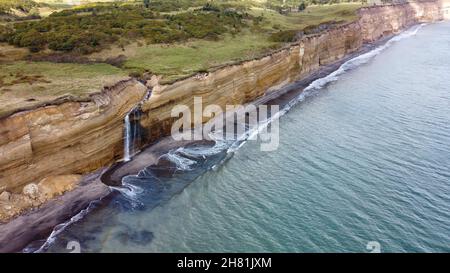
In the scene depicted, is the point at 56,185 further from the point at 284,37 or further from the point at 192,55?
the point at 284,37

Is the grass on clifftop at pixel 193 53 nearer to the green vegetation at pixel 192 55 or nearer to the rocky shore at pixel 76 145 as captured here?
the green vegetation at pixel 192 55

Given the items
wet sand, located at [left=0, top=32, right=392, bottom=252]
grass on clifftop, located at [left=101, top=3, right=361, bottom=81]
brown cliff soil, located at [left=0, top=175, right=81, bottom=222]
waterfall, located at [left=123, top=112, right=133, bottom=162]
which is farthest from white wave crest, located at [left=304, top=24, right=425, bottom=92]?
brown cliff soil, located at [left=0, top=175, right=81, bottom=222]

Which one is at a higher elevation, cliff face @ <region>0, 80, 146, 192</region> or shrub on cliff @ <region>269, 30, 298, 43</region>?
shrub on cliff @ <region>269, 30, 298, 43</region>

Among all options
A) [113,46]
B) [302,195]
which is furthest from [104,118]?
[113,46]

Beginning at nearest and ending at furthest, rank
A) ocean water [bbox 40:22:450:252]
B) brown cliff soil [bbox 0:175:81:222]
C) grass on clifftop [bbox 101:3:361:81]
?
ocean water [bbox 40:22:450:252] < brown cliff soil [bbox 0:175:81:222] < grass on clifftop [bbox 101:3:361:81]

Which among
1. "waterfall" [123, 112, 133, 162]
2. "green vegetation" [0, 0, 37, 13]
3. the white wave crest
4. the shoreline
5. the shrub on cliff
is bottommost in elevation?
the shoreline

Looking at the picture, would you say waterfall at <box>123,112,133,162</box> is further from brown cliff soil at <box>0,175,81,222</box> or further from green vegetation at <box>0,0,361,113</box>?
brown cliff soil at <box>0,175,81,222</box>

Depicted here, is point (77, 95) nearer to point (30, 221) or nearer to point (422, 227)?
point (30, 221)

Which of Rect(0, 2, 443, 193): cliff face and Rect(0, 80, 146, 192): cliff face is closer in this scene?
Rect(0, 80, 146, 192): cliff face
